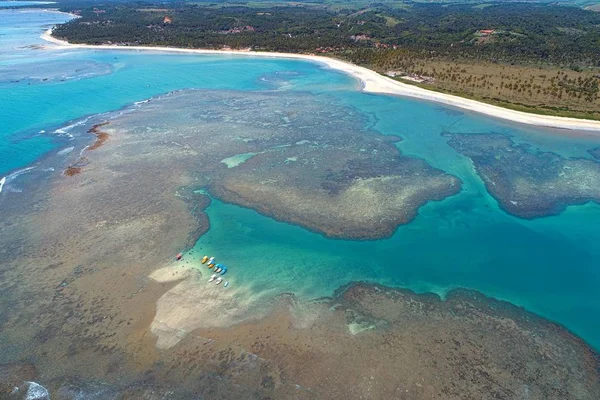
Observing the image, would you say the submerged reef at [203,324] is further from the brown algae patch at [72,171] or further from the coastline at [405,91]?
the coastline at [405,91]

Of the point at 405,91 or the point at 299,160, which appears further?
the point at 405,91

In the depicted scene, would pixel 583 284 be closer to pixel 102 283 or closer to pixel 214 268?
pixel 214 268

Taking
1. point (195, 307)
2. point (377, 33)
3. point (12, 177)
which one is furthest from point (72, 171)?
point (377, 33)

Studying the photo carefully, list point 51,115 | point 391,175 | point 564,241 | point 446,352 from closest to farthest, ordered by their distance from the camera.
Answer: point 446,352 → point 564,241 → point 391,175 → point 51,115

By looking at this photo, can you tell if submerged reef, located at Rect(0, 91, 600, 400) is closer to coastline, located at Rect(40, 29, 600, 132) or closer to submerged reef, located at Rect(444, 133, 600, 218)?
submerged reef, located at Rect(444, 133, 600, 218)

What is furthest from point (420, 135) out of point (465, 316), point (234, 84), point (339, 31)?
point (339, 31)

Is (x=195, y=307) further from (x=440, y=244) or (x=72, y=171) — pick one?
(x=72, y=171)

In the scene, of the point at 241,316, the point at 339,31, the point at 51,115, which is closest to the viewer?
the point at 241,316
